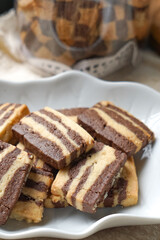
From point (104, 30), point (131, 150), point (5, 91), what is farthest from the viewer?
point (104, 30)

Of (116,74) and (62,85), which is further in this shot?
(116,74)

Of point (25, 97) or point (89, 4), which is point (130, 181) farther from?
point (89, 4)

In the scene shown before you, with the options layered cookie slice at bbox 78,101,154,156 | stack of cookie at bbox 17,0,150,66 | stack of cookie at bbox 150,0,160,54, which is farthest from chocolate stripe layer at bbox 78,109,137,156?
stack of cookie at bbox 150,0,160,54

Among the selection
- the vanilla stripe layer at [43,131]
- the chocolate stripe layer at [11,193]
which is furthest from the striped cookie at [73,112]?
the chocolate stripe layer at [11,193]

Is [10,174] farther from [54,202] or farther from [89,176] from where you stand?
[89,176]

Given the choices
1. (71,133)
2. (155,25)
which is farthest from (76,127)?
(155,25)

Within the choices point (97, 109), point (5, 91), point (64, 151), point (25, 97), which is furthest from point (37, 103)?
point (64, 151)

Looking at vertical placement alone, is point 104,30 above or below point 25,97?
above
